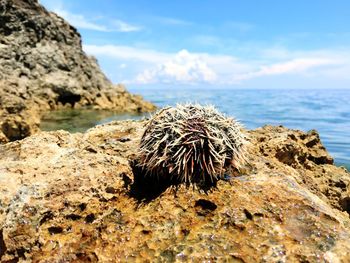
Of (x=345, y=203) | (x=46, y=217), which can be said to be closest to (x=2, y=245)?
(x=46, y=217)

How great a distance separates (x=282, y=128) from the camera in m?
5.98

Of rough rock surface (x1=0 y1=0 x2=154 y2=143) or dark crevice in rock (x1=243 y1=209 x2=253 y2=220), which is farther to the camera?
rough rock surface (x1=0 y1=0 x2=154 y2=143)

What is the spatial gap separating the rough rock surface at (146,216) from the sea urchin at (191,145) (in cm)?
16

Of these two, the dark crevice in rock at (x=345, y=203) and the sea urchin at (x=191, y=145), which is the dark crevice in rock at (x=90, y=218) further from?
the dark crevice in rock at (x=345, y=203)

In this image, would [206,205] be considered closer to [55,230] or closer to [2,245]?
[55,230]

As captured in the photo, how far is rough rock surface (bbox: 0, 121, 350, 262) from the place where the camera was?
3.20m

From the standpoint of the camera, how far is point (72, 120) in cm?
2150

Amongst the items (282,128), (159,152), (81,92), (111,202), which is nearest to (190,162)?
(159,152)

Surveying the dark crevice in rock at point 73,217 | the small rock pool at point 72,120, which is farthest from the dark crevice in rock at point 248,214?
the small rock pool at point 72,120

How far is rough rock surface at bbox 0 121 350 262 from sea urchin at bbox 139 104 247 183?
0.52 feet

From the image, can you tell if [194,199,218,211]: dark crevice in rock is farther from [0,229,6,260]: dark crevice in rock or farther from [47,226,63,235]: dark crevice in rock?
[0,229,6,260]: dark crevice in rock

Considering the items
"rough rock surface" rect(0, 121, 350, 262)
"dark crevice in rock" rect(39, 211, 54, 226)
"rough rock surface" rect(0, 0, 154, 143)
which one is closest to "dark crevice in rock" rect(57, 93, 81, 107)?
"rough rock surface" rect(0, 0, 154, 143)

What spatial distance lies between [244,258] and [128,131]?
9.33ft

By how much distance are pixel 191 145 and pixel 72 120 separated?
18.7 metres
